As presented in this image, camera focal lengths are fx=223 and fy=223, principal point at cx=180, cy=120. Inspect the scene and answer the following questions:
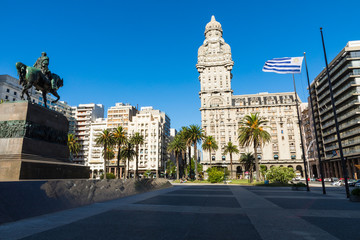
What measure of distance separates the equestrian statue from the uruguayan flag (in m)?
21.4

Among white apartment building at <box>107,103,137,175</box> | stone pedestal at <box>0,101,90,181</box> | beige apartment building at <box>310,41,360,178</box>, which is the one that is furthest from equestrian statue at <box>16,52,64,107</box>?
white apartment building at <box>107,103,137,175</box>

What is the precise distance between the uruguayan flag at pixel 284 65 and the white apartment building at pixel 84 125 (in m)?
106

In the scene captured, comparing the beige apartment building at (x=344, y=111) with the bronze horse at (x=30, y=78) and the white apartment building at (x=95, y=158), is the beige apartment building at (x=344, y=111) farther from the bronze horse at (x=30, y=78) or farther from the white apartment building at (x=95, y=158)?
the white apartment building at (x=95, y=158)

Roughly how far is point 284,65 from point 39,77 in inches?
921

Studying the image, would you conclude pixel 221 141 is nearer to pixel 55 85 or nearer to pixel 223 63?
pixel 223 63

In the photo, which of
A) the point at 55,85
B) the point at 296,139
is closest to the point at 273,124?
the point at 296,139

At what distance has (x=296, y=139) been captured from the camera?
305 feet

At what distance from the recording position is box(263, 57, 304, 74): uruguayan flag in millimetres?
24203

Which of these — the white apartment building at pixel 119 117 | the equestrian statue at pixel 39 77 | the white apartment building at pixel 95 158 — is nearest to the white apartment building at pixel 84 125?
the white apartment building at pixel 95 158

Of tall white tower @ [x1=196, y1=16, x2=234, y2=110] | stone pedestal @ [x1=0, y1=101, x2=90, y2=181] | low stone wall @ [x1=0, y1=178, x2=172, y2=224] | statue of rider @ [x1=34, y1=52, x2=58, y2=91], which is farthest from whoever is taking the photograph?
tall white tower @ [x1=196, y1=16, x2=234, y2=110]

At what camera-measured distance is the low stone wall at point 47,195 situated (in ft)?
24.6

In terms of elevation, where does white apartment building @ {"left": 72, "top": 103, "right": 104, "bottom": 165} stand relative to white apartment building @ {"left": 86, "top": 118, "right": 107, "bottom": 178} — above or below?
above

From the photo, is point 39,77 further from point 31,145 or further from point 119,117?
point 119,117

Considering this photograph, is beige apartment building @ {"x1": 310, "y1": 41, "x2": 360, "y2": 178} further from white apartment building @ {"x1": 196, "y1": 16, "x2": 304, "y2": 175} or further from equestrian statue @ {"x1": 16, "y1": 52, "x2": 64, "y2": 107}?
equestrian statue @ {"x1": 16, "y1": 52, "x2": 64, "y2": 107}
